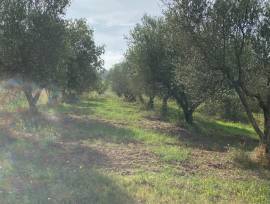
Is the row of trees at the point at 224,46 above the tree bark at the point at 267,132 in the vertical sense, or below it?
above

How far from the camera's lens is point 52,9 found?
22125 millimetres

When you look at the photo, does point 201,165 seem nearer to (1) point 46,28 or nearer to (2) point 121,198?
(2) point 121,198

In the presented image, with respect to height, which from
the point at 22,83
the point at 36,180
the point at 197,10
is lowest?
the point at 36,180

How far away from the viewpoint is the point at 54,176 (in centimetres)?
A: 997

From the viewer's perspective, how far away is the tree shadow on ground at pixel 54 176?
A: 8.43m

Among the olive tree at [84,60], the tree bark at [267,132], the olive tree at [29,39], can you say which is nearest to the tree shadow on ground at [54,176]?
the tree bark at [267,132]

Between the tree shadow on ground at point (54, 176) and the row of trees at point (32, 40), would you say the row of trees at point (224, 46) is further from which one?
the row of trees at point (32, 40)

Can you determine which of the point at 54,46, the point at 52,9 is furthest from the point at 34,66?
the point at 52,9

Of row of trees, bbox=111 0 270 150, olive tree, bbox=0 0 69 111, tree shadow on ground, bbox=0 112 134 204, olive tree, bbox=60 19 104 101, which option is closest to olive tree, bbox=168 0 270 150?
row of trees, bbox=111 0 270 150

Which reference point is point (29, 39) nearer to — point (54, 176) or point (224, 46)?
point (224, 46)

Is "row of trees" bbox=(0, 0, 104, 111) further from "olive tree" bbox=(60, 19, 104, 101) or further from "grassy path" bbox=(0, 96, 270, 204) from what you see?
"olive tree" bbox=(60, 19, 104, 101)

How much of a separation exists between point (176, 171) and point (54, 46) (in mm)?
12295

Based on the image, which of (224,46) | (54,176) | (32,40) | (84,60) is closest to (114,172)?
(54,176)

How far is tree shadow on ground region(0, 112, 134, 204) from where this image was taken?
8.43 m
